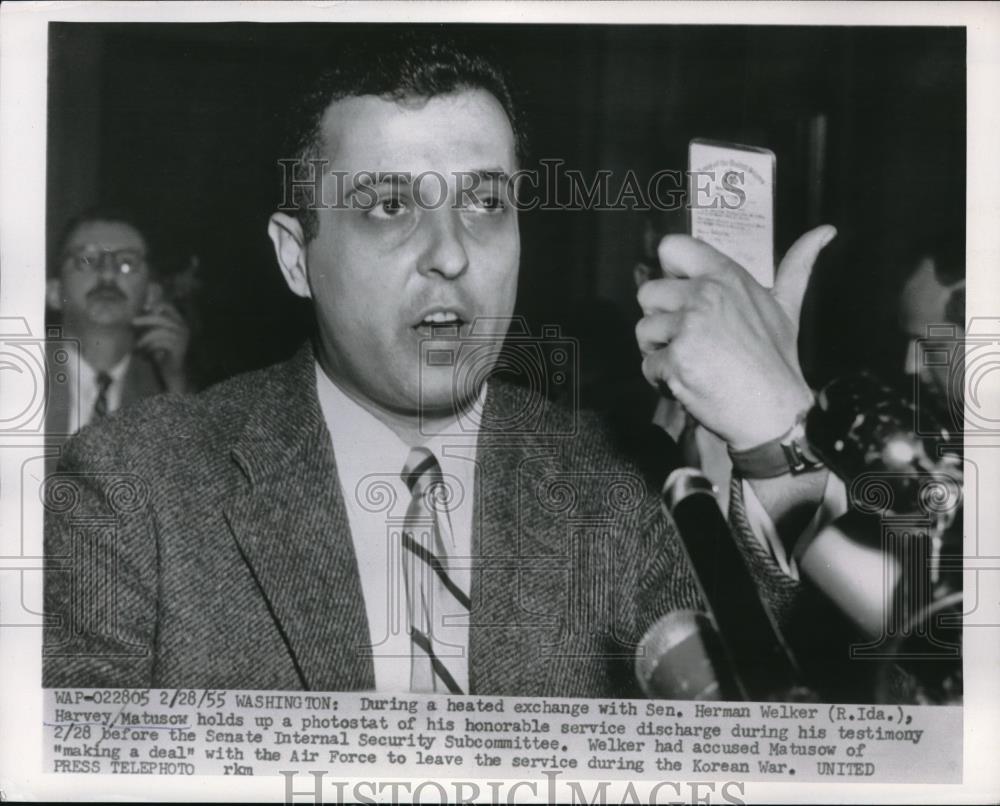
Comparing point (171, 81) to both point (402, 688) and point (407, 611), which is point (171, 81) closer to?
point (407, 611)

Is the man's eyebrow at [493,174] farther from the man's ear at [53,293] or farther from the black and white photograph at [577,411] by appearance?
the man's ear at [53,293]

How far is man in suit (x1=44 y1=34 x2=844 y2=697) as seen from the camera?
2258 millimetres

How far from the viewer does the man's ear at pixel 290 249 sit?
2.31 meters

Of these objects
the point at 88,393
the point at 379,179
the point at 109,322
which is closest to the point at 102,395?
the point at 88,393

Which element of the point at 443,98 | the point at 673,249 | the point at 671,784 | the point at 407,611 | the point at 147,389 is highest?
the point at 443,98

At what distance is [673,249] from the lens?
232cm

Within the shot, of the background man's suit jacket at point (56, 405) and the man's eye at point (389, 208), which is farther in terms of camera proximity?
the background man's suit jacket at point (56, 405)

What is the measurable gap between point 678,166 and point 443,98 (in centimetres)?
57

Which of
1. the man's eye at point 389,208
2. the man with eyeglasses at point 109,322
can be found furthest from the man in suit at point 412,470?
the man with eyeglasses at point 109,322

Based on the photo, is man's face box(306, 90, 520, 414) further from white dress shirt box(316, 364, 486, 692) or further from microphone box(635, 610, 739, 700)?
microphone box(635, 610, 739, 700)

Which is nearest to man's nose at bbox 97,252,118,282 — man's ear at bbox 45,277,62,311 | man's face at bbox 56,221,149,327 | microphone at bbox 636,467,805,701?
man's face at bbox 56,221,149,327

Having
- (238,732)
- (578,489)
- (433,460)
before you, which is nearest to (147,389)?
(433,460)

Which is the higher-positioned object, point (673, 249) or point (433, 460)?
point (673, 249)

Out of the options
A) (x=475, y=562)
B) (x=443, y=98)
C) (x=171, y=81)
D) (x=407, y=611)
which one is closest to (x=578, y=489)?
(x=475, y=562)
